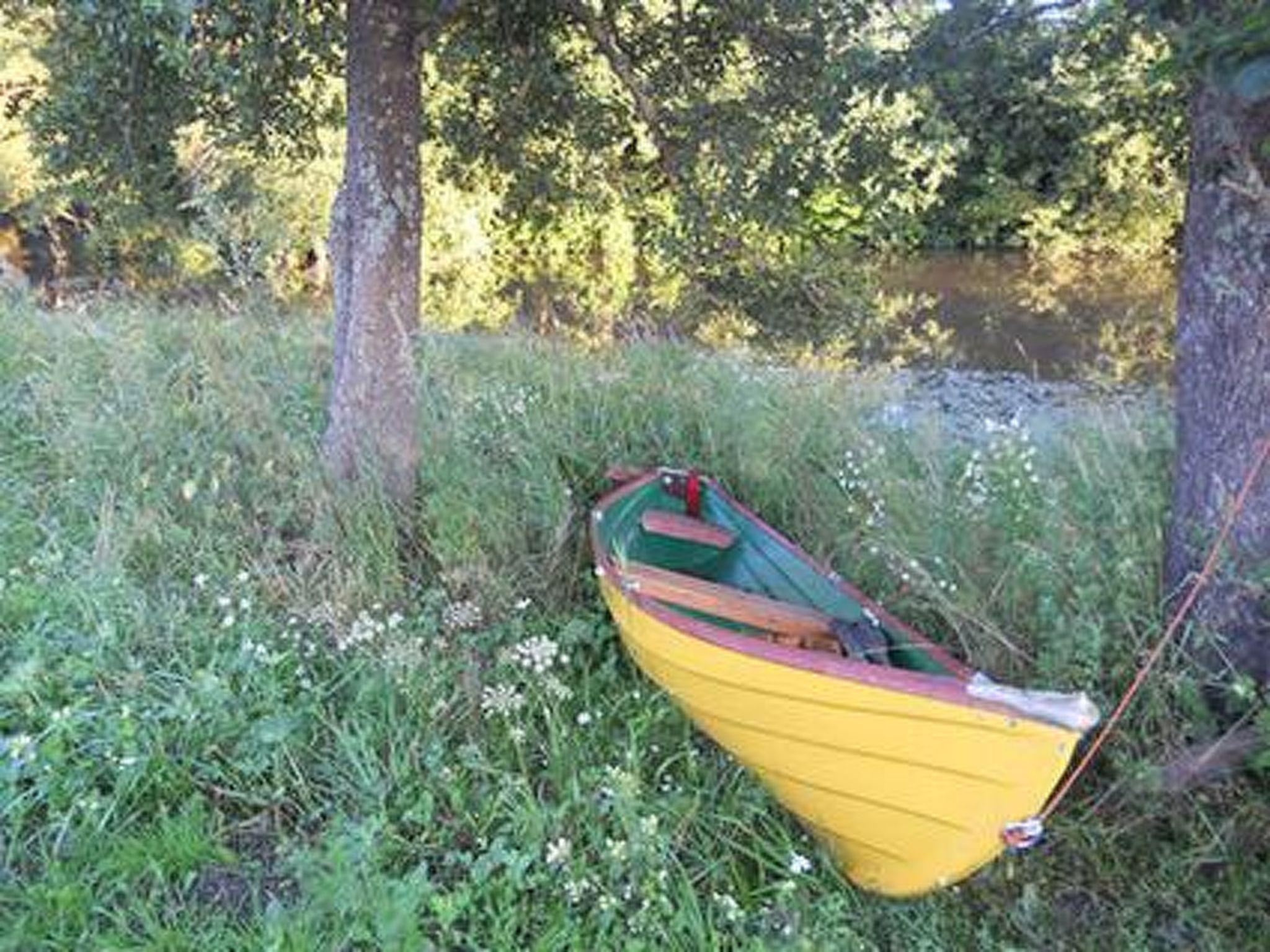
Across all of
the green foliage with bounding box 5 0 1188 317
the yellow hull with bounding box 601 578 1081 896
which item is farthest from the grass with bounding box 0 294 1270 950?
the green foliage with bounding box 5 0 1188 317

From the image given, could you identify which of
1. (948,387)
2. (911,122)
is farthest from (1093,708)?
(948,387)

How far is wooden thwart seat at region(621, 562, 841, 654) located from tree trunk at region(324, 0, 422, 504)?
5.15 feet

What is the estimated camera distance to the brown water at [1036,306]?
587 inches

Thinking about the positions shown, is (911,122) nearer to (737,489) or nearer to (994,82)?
(994,82)

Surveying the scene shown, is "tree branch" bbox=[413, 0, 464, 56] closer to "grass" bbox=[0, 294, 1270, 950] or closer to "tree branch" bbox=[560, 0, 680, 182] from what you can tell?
"tree branch" bbox=[560, 0, 680, 182]

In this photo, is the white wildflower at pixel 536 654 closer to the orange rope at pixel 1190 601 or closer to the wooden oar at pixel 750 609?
the wooden oar at pixel 750 609

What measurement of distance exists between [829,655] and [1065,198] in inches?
287

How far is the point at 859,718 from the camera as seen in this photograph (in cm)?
259

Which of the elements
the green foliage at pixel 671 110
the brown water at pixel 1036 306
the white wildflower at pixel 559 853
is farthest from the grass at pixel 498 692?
the brown water at pixel 1036 306

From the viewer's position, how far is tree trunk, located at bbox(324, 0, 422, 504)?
4.36m

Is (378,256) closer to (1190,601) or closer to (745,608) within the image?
(745,608)

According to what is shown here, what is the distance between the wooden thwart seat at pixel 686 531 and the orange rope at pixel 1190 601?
1554 mm

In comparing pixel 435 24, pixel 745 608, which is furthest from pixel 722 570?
pixel 435 24

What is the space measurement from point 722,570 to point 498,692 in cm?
125
